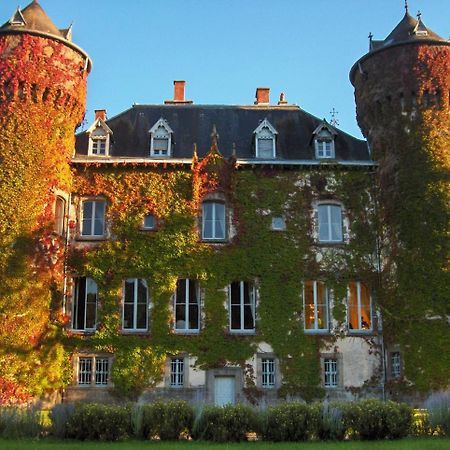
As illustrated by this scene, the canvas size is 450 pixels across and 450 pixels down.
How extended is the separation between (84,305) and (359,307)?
1189cm

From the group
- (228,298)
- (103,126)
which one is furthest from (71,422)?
(103,126)

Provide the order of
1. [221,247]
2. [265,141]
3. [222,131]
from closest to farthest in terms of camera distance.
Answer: [221,247] < [265,141] < [222,131]

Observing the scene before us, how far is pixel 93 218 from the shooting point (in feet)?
104

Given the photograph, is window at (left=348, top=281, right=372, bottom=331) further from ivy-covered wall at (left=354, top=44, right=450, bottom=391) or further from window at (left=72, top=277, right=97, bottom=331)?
window at (left=72, top=277, right=97, bottom=331)

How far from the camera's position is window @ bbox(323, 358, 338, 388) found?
30.2 m

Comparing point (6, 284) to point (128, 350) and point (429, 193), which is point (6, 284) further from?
point (429, 193)

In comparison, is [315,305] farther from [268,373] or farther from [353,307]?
[268,373]

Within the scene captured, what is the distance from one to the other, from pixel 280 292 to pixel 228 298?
7.39 feet

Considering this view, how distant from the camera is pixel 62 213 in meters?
31.3

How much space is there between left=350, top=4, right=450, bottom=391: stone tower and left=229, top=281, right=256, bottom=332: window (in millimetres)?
5563

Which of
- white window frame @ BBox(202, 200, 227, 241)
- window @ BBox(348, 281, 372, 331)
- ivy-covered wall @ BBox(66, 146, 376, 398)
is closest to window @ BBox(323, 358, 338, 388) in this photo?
ivy-covered wall @ BBox(66, 146, 376, 398)

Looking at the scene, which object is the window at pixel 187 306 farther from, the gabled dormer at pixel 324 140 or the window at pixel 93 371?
the gabled dormer at pixel 324 140

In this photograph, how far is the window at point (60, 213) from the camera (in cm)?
3116

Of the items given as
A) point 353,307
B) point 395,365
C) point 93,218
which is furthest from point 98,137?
point 395,365
